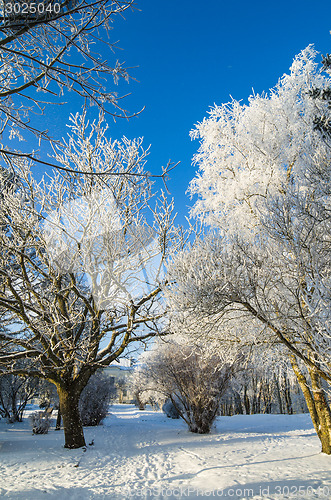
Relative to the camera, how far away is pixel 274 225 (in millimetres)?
4562

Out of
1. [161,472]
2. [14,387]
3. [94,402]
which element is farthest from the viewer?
[14,387]

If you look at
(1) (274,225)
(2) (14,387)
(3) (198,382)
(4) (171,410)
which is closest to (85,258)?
(1) (274,225)

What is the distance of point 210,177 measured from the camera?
905cm

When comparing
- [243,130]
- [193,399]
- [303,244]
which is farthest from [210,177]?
[193,399]

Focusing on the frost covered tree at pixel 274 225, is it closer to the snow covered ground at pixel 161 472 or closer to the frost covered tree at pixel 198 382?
the snow covered ground at pixel 161 472

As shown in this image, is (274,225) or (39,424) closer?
(274,225)

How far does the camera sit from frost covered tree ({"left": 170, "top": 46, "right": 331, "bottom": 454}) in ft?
14.2

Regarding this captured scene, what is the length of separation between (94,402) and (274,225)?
57.5 ft

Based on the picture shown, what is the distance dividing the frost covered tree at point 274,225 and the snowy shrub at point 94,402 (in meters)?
13.4

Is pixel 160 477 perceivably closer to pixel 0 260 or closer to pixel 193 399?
pixel 0 260

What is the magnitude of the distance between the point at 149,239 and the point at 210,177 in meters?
2.90

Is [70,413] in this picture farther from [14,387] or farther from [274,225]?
[14,387]

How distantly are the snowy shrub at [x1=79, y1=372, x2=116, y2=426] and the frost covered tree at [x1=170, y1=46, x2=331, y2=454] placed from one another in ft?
44.1

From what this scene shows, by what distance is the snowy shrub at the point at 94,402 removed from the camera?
16984 mm
